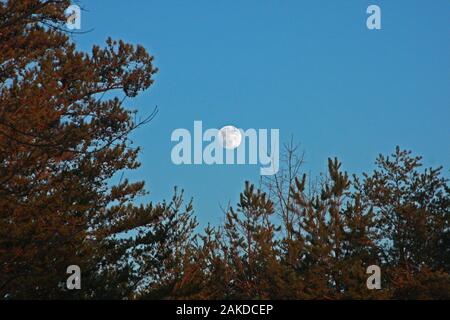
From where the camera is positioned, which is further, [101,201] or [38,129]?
[101,201]

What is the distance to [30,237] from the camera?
68.3ft

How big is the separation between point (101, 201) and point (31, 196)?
12.5 feet

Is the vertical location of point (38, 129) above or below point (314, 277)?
above

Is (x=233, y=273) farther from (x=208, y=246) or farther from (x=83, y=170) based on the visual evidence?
(x=83, y=170)

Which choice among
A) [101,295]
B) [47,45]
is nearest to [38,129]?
[47,45]

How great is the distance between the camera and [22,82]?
2288 centimetres
